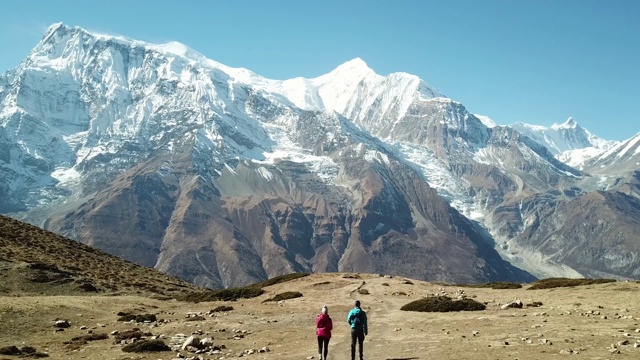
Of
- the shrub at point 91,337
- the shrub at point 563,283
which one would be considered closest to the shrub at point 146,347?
the shrub at point 91,337

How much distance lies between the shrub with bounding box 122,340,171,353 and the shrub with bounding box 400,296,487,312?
23984 millimetres

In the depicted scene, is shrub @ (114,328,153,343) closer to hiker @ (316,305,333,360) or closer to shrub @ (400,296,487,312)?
hiker @ (316,305,333,360)

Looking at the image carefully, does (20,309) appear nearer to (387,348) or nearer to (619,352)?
(387,348)

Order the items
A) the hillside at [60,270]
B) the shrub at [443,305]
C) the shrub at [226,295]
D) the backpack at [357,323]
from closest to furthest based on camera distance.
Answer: the backpack at [357,323] < the shrub at [443,305] < the hillside at [60,270] < the shrub at [226,295]

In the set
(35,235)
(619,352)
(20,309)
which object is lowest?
(619,352)

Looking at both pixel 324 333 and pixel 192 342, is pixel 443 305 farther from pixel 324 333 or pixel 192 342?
pixel 192 342

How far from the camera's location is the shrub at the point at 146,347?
3756 cm

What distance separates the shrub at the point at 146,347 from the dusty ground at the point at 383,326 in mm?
835

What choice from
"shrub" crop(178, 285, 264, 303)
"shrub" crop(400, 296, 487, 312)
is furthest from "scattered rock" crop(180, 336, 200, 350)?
"shrub" crop(178, 285, 264, 303)

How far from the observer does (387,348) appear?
1431 inches

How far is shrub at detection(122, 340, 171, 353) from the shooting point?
1479 inches

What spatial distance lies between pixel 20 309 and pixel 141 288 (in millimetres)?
31406

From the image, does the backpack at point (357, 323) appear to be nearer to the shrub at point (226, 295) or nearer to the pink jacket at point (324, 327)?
the pink jacket at point (324, 327)

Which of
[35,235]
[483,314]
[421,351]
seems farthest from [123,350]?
[35,235]
